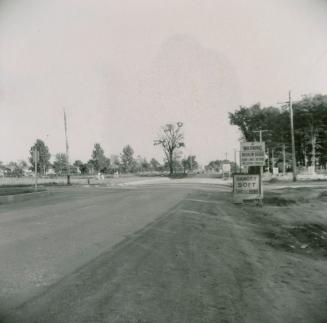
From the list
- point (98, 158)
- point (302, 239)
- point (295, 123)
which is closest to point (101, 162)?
point (98, 158)

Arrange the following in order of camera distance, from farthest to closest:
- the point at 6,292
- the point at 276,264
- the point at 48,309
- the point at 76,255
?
the point at 76,255
the point at 276,264
the point at 6,292
the point at 48,309

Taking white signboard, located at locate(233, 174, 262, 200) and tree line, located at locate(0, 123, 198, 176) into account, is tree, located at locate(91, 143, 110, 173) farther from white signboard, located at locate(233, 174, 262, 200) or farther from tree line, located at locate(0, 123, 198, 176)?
white signboard, located at locate(233, 174, 262, 200)

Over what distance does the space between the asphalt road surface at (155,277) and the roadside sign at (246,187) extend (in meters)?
9.28

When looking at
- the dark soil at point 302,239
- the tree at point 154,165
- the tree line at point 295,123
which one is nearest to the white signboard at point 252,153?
the dark soil at point 302,239

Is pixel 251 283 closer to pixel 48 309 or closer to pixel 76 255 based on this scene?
pixel 48 309

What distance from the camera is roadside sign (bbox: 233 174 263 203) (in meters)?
19.6

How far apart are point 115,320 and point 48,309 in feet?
2.80

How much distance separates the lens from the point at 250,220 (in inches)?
527

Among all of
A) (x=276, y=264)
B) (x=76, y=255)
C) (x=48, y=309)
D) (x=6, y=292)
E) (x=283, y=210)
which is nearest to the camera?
(x=48, y=309)

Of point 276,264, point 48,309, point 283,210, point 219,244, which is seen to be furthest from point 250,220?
point 48,309

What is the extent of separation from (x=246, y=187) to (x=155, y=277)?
47.7ft

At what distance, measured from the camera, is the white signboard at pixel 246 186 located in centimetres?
1964

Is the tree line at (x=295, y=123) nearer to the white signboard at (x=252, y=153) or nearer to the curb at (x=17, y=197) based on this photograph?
the white signboard at (x=252, y=153)

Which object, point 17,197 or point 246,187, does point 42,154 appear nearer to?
point 17,197
